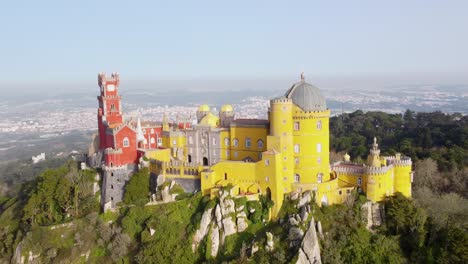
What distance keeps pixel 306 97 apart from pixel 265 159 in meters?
7.14

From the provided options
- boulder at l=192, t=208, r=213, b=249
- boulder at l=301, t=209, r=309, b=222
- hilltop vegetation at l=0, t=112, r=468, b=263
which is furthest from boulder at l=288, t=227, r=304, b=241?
boulder at l=192, t=208, r=213, b=249

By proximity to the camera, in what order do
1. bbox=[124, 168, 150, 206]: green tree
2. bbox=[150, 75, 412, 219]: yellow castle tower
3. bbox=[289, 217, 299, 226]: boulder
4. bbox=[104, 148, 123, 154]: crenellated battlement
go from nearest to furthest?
bbox=[289, 217, 299, 226]: boulder, bbox=[150, 75, 412, 219]: yellow castle tower, bbox=[124, 168, 150, 206]: green tree, bbox=[104, 148, 123, 154]: crenellated battlement

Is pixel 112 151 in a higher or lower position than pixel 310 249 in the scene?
higher

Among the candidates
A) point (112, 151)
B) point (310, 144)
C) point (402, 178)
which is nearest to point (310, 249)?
point (310, 144)

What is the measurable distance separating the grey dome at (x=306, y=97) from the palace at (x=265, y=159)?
0.09m

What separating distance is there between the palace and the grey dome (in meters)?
0.09

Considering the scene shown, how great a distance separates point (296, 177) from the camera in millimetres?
45344

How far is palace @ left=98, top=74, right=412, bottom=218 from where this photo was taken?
A: 4356cm

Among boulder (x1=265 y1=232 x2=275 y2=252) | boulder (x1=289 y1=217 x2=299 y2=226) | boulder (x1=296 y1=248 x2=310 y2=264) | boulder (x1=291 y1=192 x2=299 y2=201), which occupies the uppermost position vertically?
boulder (x1=291 y1=192 x2=299 y2=201)

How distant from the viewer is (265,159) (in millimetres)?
42875

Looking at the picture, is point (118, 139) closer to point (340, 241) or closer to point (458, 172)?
point (340, 241)

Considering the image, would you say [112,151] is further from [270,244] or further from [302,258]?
[302,258]

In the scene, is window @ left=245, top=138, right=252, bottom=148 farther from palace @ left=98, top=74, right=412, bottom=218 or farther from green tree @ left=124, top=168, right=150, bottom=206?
green tree @ left=124, top=168, right=150, bottom=206

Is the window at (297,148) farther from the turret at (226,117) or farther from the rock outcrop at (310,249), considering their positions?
the turret at (226,117)
